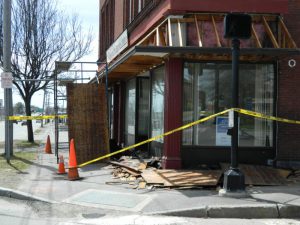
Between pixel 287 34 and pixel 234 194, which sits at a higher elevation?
pixel 287 34

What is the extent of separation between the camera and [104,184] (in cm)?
1090

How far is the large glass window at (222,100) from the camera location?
1262 cm

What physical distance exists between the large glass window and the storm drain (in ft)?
11.2

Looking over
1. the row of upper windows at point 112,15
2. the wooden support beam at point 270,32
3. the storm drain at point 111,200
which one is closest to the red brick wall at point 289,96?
the wooden support beam at point 270,32

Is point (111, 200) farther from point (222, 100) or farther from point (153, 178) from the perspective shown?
point (222, 100)

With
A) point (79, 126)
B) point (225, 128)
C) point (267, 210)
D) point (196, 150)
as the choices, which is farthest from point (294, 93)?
point (79, 126)

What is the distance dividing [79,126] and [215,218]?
762 cm

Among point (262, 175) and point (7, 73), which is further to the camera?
point (7, 73)

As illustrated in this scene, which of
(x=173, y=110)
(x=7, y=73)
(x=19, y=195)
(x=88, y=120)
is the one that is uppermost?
(x=7, y=73)

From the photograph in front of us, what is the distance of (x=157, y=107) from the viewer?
46.3 ft

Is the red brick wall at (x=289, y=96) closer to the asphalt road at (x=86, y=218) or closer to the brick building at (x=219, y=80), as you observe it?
the brick building at (x=219, y=80)

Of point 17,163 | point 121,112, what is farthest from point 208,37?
point 121,112

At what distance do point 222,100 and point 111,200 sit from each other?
4.80 m

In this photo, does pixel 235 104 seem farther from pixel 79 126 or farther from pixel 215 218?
pixel 79 126
